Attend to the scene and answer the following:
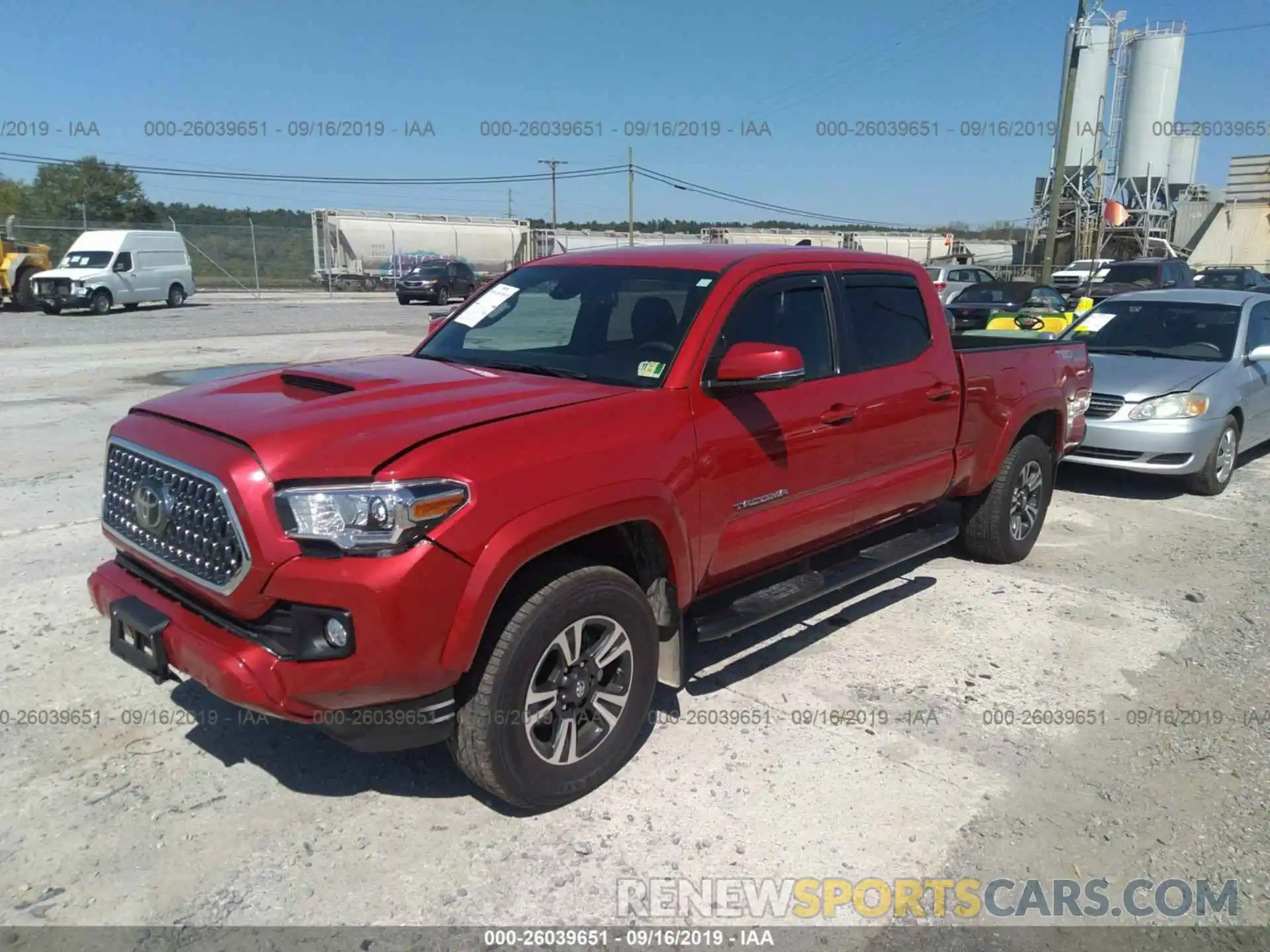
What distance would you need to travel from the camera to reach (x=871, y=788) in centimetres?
354

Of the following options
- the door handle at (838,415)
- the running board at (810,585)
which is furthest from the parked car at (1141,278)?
the door handle at (838,415)

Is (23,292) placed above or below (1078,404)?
below

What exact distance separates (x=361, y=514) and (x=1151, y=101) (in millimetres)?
53800

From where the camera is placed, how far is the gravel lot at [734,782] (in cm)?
297

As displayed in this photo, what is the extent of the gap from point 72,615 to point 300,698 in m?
2.81

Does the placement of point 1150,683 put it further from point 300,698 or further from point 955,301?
point 955,301

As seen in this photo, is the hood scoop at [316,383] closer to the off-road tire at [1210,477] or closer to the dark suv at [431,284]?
the off-road tire at [1210,477]

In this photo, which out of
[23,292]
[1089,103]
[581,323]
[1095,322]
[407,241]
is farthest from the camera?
[407,241]

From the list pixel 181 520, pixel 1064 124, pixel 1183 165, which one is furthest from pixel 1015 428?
pixel 1183 165

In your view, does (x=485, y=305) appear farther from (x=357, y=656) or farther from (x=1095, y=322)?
(x=1095, y=322)

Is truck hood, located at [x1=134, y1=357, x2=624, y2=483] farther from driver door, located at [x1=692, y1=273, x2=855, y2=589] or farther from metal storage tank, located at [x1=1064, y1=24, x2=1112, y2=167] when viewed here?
metal storage tank, located at [x1=1064, y1=24, x2=1112, y2=167]

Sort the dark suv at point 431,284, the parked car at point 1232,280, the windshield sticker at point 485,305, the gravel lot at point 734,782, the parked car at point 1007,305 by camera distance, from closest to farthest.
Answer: the gravel lot at point 734,782 < the windshield sticker at point 485,305 < the parked car at point 1007,305 < the parked car at point 1232,280 < the dark suv at point 431,284

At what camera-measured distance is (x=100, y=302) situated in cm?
2698

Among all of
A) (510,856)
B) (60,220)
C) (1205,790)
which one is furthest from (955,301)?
(60,220)
